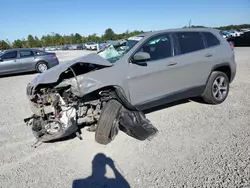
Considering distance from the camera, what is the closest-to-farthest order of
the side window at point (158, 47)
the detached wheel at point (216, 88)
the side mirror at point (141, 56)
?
the side mirror at point (141, 56), the side window at point (158, 47), the detached wheel at point (216, 88)

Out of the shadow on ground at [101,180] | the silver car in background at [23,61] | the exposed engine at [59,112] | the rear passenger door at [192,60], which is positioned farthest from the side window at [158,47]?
the silver car in background at [23,61]

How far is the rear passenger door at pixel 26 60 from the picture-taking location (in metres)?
11.9

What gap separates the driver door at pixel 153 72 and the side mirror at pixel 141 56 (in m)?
0.11

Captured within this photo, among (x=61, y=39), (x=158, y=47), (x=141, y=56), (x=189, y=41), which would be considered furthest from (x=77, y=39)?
(x=141, y=56)

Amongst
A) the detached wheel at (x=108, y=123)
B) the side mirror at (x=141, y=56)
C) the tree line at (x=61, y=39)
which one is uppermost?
the tree line at (x=61, y=39)

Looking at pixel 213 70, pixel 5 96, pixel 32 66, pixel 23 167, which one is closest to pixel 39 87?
pixel 23 167

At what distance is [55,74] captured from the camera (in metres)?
3.62

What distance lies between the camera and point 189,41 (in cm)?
477

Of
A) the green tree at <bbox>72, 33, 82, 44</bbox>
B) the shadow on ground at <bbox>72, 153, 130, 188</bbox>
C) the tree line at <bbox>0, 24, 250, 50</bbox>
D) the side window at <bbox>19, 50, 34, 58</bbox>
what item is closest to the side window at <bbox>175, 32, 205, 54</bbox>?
the shadow on ground at <bbox>72, 153, 130, 188</bbox>

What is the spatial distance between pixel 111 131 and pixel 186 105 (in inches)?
95.5

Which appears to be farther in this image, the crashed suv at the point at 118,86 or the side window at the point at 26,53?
the side window at the point at 26,53

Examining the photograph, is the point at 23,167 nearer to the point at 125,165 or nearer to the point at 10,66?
the point at 125,165

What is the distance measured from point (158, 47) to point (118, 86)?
127 cm

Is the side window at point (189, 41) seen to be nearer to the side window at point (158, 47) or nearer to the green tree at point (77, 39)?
the side window at point (158, 47)
